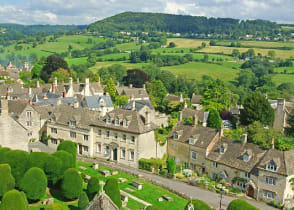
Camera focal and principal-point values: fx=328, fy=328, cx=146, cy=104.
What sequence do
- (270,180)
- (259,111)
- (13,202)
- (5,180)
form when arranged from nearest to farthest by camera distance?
(13,202), (5,180), (270,180), (259,111)

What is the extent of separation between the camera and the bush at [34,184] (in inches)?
1433

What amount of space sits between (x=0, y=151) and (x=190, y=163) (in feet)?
97.8

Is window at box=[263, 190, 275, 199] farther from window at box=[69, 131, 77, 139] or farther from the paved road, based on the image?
window at box=[69, 131, 77, 139]

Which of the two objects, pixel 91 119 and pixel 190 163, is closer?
pixel 190 163

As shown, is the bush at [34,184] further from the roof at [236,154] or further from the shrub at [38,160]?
the roof at [236,154]

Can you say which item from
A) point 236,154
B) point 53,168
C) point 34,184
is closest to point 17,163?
point 53,168

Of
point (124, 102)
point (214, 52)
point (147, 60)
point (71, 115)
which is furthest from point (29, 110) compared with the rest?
point (214, 52)

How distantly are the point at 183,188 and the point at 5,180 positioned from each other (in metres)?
24.5

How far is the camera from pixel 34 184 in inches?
1435

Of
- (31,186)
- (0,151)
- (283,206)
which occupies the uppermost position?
(0,151)

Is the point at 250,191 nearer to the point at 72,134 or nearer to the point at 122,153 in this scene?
the point at 122,153

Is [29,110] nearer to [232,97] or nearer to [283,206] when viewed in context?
[283,206]

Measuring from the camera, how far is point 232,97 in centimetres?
10662

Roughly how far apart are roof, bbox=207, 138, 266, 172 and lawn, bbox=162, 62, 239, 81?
96251 millimetres
